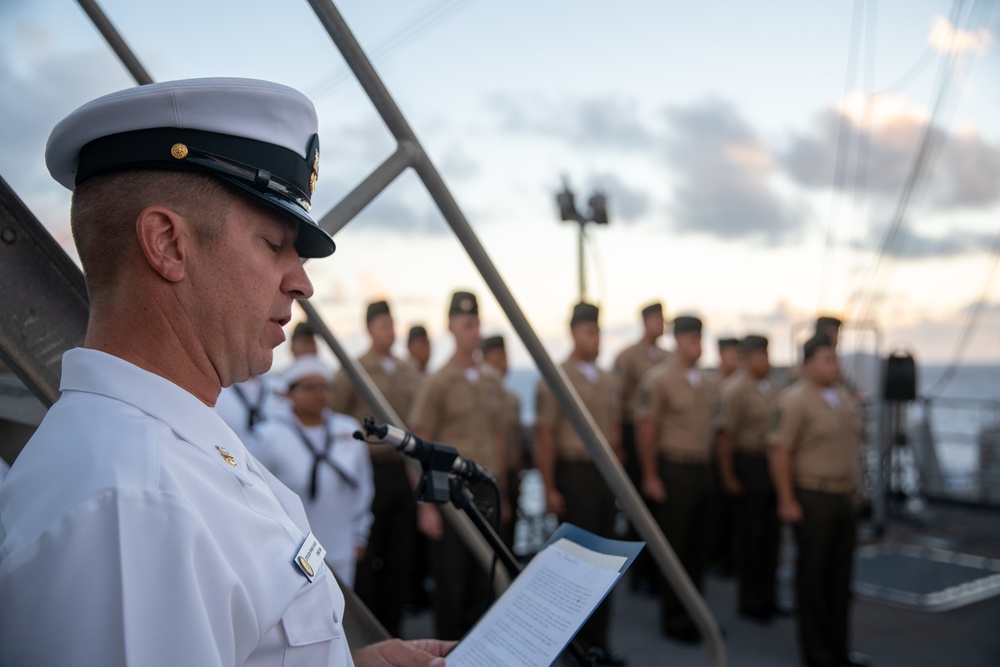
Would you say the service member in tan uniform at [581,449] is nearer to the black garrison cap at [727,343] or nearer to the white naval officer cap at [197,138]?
the black garrison cap at [727,343]

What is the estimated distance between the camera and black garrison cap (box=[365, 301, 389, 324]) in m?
6.39

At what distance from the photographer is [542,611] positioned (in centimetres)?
128

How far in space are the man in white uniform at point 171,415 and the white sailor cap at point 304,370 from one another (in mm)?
3208

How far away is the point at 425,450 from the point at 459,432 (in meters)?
3.83

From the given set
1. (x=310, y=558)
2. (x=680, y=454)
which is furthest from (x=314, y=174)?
(x=680, y=454)

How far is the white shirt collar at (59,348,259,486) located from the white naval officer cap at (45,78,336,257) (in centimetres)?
22

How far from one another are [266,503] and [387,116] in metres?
0.81

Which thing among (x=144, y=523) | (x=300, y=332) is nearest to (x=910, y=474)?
(x=300, y=332)

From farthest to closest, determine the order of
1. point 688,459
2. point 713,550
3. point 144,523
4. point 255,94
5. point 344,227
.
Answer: point 713,550 → point 688,459 → point 344,227 → point 255,94 → point 144,523

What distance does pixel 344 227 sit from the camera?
1460 mm

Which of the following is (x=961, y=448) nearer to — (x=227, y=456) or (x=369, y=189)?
(x=369, y=189)

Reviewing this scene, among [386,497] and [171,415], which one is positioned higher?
[171,415]

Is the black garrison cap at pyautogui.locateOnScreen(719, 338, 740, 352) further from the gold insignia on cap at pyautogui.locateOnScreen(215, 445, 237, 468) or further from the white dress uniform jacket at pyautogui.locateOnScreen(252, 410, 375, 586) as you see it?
the gold insignia on cap at pyautogui.locateOnScreen(215, 445, 237, 468)

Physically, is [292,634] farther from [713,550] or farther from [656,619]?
[713,550]
